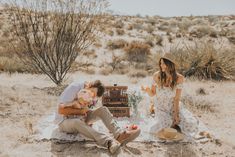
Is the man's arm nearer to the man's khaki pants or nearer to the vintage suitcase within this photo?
the man's khaki pants

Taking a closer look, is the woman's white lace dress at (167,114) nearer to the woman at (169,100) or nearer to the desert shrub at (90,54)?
the woman at (169,100)

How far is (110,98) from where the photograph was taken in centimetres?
856

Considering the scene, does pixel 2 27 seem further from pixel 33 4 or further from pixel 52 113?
pixel 52 113

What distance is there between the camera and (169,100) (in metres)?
7.37

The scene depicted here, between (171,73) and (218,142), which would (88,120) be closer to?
(171,73)

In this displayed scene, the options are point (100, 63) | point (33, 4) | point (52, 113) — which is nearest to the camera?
point (52, 113)

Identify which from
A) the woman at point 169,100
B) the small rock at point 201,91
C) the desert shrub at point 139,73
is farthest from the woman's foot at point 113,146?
the desert shrub at point 139,73

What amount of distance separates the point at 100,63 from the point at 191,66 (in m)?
5.88

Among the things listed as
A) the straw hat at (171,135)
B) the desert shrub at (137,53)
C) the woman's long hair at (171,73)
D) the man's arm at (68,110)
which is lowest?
the desert shrub at (137,53)

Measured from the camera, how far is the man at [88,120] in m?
6.40

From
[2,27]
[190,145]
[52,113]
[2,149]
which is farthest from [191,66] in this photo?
[2,27]

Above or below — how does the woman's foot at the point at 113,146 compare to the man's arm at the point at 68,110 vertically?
Answer: below

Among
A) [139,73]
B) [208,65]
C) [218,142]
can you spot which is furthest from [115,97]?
[139,73]

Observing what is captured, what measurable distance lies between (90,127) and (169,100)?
1.59m
